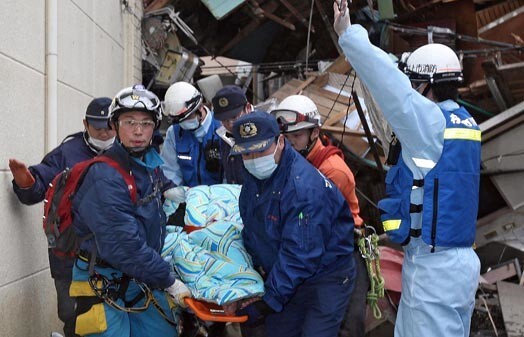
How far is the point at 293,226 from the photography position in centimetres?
329

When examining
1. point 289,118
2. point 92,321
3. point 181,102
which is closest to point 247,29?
point 181,102

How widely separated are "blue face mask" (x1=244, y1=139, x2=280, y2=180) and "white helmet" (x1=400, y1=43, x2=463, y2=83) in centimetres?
89

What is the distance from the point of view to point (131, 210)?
3.25 meters

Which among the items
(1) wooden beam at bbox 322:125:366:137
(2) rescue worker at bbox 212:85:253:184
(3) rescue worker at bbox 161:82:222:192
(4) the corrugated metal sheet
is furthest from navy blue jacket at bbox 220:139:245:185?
(4) the corrugated metal sheet

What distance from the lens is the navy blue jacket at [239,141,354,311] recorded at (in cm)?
328

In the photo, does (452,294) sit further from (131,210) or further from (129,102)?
(129,102)

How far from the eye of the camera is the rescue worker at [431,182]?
293 cm

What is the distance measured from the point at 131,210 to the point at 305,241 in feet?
3.21

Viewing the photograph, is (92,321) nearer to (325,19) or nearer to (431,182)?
(431,182)

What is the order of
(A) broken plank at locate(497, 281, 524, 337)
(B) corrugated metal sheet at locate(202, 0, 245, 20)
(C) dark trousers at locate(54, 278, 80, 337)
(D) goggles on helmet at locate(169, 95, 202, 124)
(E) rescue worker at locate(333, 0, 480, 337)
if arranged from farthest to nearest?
(B) corrugated metal sheet at locate(202, 0, 245, 20) < (A) broken plank at locate(497, 281, 524, 337) < (D) goggles on helmet at locate(169, 95, 202, 124) < (C) dark trousers at locate(54, 278, 80, 337) < (E) rescue worker at locate(333, 0, 480, 337)

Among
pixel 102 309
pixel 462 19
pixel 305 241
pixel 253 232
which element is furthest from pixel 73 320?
pixel 462 19

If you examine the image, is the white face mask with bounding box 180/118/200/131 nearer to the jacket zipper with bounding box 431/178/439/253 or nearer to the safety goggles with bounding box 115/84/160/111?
the safety goggles with bounding box 115/84/160/111

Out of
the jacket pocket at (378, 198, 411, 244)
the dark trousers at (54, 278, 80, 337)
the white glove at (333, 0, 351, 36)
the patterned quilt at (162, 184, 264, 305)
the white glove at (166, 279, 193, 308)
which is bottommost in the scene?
the dark trousers at (54, 278, 80, 337)

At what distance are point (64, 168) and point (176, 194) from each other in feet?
2.71
